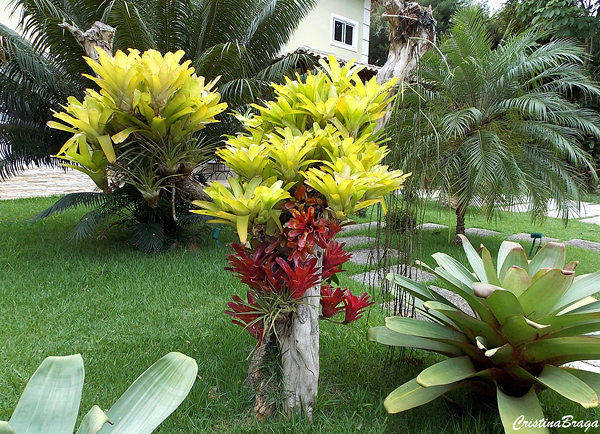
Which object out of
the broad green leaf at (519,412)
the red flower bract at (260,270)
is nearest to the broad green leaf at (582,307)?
the broad green leaf at (519,412)

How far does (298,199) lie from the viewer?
148 cm

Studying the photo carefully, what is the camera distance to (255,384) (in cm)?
174

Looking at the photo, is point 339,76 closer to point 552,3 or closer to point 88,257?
point 88,257

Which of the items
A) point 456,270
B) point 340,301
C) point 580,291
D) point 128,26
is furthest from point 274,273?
point 128,26

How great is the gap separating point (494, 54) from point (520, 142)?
3.40ft

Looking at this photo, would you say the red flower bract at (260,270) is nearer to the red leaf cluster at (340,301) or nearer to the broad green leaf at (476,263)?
the red leaf cluster at (340,301)

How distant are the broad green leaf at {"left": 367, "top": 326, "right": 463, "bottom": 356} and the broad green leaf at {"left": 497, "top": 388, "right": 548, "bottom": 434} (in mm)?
267

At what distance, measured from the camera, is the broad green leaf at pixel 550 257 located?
70.5 inches

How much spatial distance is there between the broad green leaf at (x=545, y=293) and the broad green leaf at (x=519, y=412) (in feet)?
0.92

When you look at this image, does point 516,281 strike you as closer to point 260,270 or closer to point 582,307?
point 582,307

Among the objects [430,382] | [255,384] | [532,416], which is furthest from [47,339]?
[532,416]

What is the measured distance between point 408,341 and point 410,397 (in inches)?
10.5

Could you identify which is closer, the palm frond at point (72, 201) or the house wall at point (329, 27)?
the palm frond at point (72, 201)

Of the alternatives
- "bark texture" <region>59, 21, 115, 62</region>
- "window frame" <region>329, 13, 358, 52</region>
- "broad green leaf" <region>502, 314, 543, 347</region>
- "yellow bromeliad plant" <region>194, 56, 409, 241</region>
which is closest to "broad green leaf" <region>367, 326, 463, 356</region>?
"broad green leaf" <region>502, 314, 543, 347</region>
